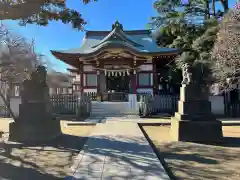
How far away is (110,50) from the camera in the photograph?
1725 centimetres

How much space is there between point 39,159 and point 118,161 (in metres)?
1.85

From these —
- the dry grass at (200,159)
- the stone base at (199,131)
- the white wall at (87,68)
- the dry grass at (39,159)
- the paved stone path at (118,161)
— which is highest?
the white wall at (87,68)

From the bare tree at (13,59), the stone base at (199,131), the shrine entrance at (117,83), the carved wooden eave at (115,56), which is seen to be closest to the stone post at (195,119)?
the stone base at (199,131)

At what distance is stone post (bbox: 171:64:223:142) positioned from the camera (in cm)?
777

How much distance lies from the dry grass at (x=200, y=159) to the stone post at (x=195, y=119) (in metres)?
0.43

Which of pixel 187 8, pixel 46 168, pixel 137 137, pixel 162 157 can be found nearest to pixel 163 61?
pixel 187 8

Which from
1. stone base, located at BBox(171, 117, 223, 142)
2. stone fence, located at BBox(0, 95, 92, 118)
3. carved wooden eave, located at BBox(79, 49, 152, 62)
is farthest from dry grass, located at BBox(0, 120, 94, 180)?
carved wooden eave, located at BBox(79, 49, 152, 62)

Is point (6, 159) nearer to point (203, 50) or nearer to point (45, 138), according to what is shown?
point (45, 138)

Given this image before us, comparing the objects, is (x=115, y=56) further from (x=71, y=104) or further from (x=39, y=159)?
(x=39, y=159)

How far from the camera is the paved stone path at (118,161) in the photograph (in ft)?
14.4

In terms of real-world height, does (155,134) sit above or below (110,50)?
below

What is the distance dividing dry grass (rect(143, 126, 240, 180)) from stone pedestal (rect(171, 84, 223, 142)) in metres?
0.42

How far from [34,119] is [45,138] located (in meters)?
0.72

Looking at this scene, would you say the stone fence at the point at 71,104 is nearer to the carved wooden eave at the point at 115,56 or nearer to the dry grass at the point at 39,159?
the carved wooden eave at the point at 115,56
